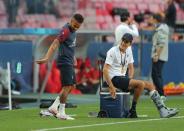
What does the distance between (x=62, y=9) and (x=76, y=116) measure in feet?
40.3

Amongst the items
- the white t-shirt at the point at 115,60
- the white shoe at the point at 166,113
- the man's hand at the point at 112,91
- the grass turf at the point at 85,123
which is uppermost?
the white t-shirt at the point at 115,60

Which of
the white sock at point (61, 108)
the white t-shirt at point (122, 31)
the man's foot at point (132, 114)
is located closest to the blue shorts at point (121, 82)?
the man's foot at point (132, 114)

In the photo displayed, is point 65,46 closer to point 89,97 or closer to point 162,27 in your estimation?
point 162,27

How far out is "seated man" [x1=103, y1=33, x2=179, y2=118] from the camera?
45.5 ft

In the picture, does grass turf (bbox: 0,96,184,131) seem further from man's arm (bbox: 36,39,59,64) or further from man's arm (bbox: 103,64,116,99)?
man's arm (bbox: 36,39,59,64)

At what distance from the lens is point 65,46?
14203 mm

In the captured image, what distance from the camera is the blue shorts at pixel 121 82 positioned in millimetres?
14023

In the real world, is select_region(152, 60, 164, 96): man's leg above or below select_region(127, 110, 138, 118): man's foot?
above

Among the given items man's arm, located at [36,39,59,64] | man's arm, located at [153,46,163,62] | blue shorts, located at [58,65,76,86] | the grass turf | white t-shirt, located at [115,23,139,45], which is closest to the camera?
the grass turf

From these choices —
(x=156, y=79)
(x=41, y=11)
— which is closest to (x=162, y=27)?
(x=156, y=79)

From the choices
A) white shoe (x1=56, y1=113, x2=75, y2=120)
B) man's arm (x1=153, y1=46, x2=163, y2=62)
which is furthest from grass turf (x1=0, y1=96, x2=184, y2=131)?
man's arm (x1=153, y1=46, x2=163, y2=62)

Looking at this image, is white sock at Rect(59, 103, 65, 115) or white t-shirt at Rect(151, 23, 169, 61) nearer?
white sock at Rect(59, 103, 65, 115)

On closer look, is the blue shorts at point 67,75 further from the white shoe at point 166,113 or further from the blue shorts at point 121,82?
the white shoe at point 166,113

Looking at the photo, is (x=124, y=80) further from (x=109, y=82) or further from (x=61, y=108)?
(x=61, y=108)
